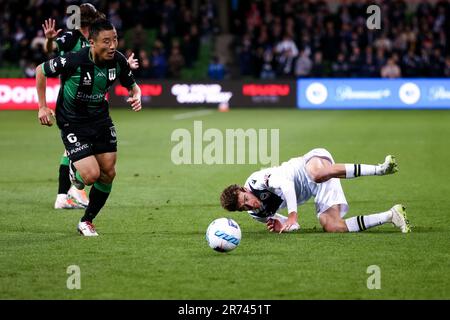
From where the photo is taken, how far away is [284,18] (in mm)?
34719

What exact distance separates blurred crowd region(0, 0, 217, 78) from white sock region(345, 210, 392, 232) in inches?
877

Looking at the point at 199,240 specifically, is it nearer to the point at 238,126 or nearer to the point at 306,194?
the point at 306,194

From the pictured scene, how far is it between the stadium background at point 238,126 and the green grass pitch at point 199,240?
3cm

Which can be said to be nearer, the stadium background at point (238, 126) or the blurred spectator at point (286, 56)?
the stadium background at point (238, 126)

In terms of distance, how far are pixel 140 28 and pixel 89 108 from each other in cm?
2421

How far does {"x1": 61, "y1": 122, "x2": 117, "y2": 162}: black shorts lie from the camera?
1000 centimetres

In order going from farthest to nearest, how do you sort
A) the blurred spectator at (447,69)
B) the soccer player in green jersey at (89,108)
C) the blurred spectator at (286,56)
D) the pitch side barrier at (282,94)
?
the blurred spectator at (286,56)
the blurred spectator at (447,69)
the pitch side barrier at (282,94)
the soccer player in green jersey at (89,108)

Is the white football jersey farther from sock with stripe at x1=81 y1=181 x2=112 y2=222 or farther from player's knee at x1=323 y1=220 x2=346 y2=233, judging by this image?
sock with stripe at x1=81 y1=181 x2=112 y2=222

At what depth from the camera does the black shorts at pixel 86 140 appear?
1000 cm

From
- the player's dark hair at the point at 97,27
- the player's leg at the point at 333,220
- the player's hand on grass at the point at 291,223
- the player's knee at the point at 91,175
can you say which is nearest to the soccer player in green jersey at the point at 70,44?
the player's dark hair at the point at 97,27

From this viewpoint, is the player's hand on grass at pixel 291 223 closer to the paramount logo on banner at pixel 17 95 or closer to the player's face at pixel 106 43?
the player's face at pixel 106 43

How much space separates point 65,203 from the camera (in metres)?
12.1

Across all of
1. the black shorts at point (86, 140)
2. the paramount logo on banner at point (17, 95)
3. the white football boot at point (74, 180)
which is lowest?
the white football boot at point (74, 180)

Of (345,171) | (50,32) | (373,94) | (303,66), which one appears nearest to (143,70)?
(303,66)
